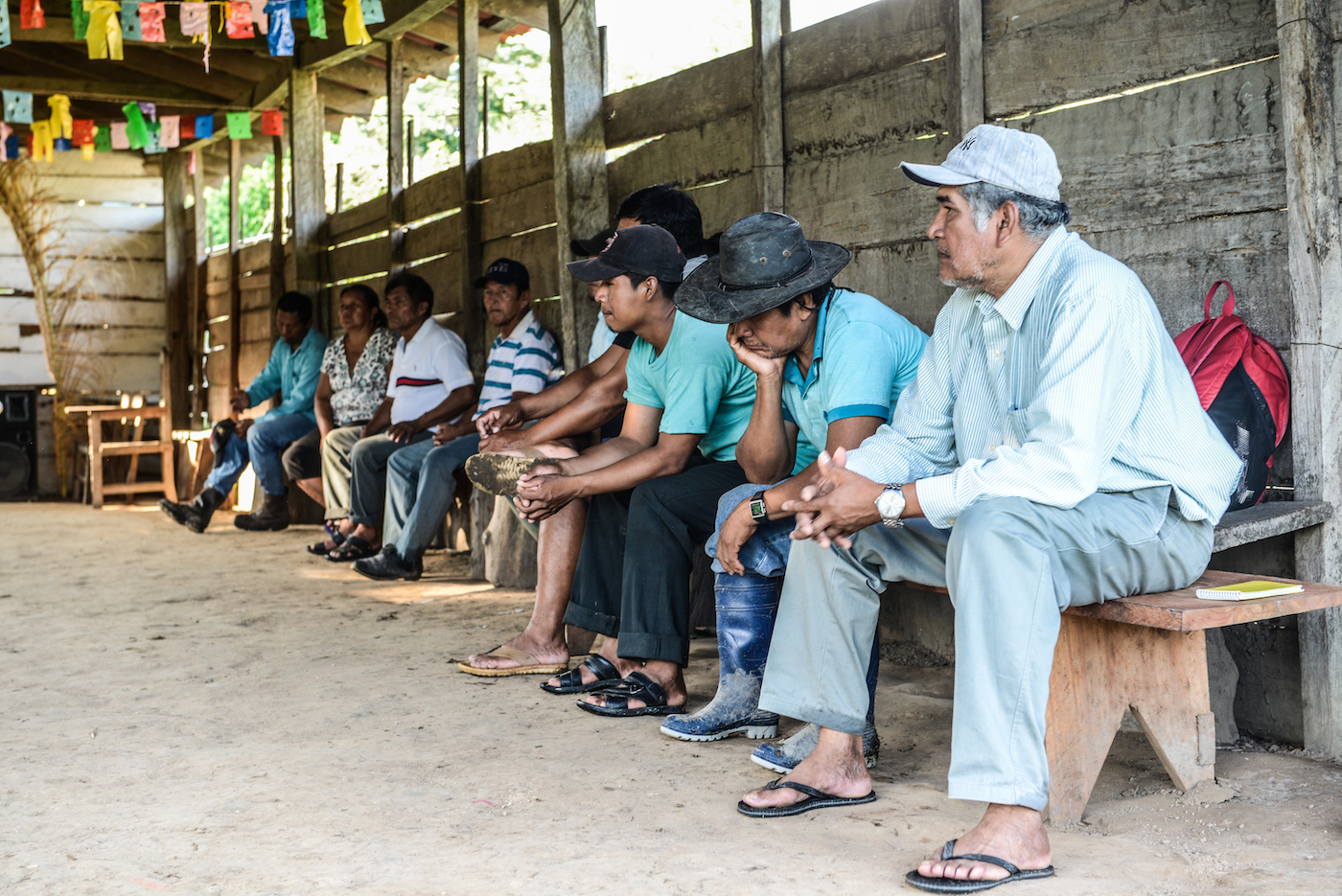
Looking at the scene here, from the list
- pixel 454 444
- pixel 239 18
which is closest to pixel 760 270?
pixel 454 444

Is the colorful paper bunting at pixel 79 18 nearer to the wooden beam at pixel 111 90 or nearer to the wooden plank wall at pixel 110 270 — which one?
the wooden beam at pixel 111 90

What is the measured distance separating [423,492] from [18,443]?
6612 mm

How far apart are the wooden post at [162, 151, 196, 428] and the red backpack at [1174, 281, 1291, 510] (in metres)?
10.1

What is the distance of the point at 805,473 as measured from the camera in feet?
8.25

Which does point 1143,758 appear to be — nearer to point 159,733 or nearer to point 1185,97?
point 1185,97

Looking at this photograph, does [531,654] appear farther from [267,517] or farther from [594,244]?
[267,517]

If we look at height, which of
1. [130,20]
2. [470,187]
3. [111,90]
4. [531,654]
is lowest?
[531,654]

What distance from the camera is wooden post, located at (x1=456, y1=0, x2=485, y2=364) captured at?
6.24 metres

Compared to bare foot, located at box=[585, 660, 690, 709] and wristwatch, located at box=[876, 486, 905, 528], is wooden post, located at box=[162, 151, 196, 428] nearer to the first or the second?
Result: bare foot, located at box=[585, 660, 690, 709]

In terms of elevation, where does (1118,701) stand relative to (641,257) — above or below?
below

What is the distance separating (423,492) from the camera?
5180 mm

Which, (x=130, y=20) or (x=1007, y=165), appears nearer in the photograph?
(x=1007, y=165)

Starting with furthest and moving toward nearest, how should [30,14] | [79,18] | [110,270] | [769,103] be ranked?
[110,270] → [79,18] → [30,14] → [769,103]

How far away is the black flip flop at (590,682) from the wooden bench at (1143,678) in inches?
45.1
